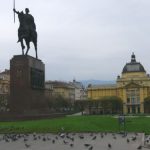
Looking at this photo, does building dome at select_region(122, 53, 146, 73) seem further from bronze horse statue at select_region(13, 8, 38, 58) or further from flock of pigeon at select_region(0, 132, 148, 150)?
flock of pigeon at select_region(0, 132, 148, 150)

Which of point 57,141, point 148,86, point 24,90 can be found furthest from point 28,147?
point 148,86

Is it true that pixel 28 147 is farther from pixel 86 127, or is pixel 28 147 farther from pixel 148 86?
pixel 148 86

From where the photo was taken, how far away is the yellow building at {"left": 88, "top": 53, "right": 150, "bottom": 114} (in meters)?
165

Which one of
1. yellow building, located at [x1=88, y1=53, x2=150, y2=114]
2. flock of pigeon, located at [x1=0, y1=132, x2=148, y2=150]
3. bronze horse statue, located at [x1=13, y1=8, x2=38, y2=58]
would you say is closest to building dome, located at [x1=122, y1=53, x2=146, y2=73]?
yellow building, located at [x1=88, y1=53, x2=150, y2=114]

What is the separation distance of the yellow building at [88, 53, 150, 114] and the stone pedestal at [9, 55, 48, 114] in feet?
398

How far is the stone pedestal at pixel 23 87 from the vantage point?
42594mm

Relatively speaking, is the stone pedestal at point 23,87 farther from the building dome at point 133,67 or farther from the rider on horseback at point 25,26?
the building dome at point 133,67

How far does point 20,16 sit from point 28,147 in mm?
21159

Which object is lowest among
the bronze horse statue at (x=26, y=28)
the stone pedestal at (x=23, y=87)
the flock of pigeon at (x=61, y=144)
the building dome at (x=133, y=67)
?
the flock of pigeon at (x=61, y=144)

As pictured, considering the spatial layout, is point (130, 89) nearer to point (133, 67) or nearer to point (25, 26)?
point (133, 67)

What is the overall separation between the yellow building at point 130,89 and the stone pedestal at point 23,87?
121 metres

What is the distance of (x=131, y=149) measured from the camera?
23.3m

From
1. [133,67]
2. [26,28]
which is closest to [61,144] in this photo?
[26,28]

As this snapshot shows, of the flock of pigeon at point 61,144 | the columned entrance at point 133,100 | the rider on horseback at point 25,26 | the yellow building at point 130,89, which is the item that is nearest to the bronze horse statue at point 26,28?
the rider on horseback at point 25,26
